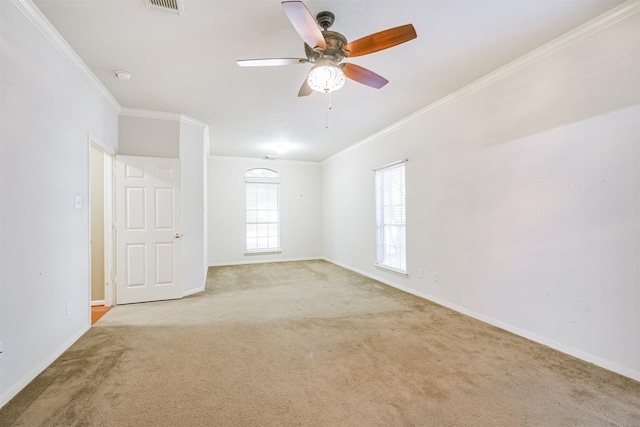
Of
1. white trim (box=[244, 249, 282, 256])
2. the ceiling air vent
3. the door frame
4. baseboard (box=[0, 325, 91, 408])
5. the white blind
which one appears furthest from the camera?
the white blind

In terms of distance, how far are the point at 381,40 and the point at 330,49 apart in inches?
14.6

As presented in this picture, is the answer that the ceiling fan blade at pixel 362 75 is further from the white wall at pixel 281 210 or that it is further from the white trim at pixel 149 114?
the white wall at pixel 281 210

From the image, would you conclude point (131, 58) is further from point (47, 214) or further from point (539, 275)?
point (539, 275)

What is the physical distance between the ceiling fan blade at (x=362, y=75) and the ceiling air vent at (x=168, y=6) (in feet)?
4.05

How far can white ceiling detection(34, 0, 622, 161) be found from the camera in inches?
81.3

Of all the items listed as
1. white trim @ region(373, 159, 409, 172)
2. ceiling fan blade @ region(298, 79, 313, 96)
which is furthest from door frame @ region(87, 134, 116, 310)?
white trim @ region(373, 159, 409, 172)

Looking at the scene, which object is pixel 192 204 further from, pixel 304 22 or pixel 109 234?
pixel 304 22

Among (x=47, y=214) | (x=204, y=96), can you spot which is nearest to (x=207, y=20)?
(x=204, y=96)

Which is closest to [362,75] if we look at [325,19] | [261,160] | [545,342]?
[325,19]

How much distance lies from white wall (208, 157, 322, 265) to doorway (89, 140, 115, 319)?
2982 mm

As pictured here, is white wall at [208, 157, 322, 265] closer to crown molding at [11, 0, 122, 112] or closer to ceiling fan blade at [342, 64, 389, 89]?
crown molding at [11, 0, 122, 112]

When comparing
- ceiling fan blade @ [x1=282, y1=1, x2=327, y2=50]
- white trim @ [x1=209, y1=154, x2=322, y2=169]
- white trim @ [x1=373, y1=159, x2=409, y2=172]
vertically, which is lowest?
white trim @ [x1=373, y1=159, x2=409, y2=172]

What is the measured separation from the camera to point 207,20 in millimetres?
2178

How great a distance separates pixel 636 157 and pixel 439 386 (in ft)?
7.22
